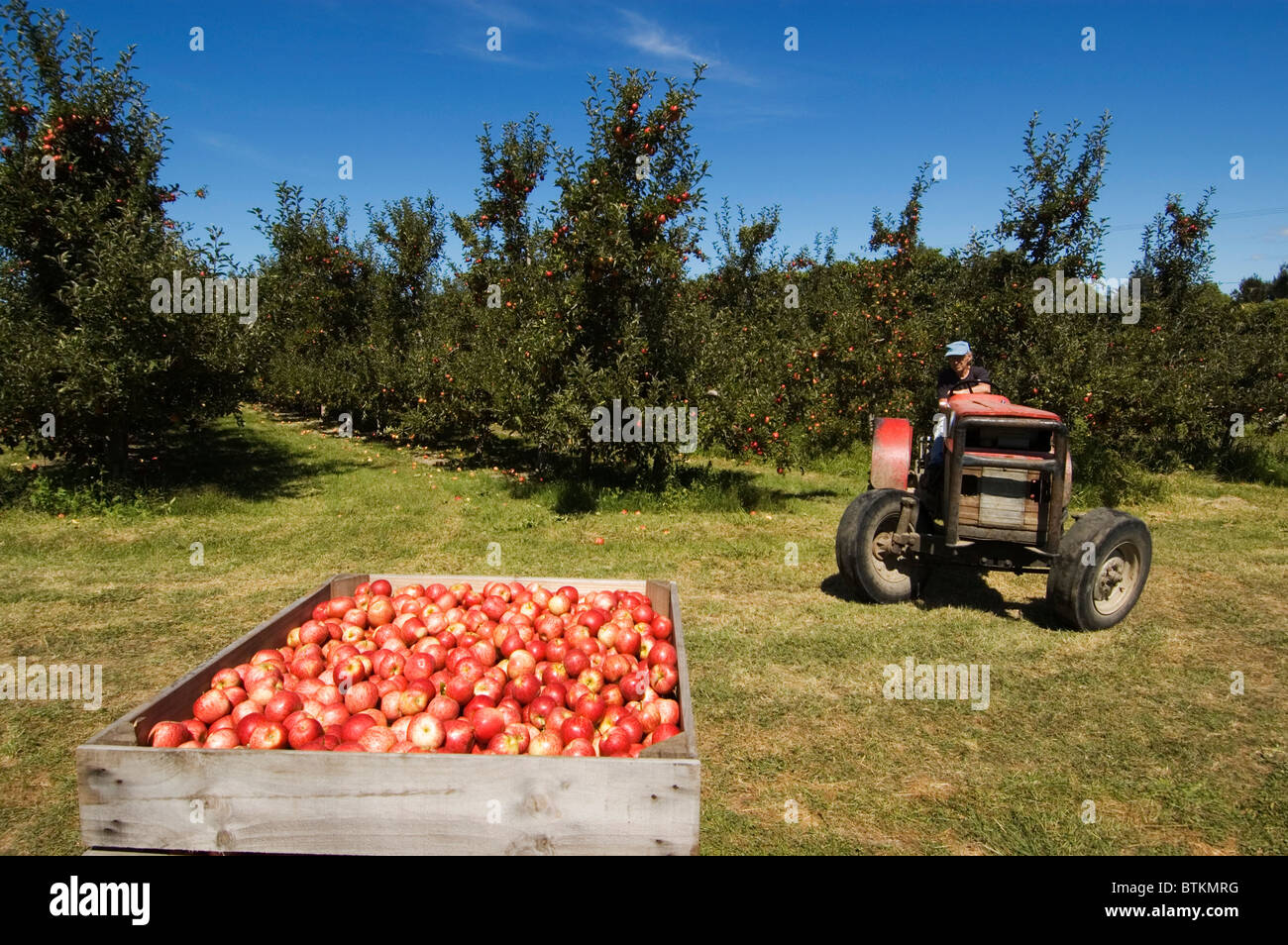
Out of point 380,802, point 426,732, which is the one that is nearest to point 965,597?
point 426,732

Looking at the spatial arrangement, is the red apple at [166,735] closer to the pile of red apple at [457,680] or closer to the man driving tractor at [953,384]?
the pile of red apple at [457,680]

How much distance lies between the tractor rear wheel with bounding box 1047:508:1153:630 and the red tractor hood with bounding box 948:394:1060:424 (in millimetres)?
1094

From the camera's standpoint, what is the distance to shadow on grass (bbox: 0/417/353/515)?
1062 centimetres

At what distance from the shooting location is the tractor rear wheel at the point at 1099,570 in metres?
6.51

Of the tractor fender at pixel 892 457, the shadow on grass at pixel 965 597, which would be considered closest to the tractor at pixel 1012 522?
the shadow on grass at pixel 965 597

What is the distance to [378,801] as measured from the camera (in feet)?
8.79

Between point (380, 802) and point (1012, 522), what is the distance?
590cm

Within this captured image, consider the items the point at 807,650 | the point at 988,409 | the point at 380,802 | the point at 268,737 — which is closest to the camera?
the point at 380,802

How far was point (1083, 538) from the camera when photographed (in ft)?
21.4

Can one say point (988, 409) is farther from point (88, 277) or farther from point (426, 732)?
point (88, 277)

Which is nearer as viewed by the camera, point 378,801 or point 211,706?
point 378,801

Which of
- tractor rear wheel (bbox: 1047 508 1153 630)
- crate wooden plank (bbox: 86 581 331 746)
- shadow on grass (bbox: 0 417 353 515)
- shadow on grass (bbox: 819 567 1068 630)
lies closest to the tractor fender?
shadow on grass (bbox: 819 567 1068 630)

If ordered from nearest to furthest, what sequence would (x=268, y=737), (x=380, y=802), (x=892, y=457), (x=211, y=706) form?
1. (x=380, y=802)
2. (x=268, y=737)
3. (x=211, y=706)
4. (x=892, y=457)

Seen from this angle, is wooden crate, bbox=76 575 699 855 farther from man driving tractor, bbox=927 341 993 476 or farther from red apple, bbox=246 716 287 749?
man driving tractor, bbox=927 341 993 476
